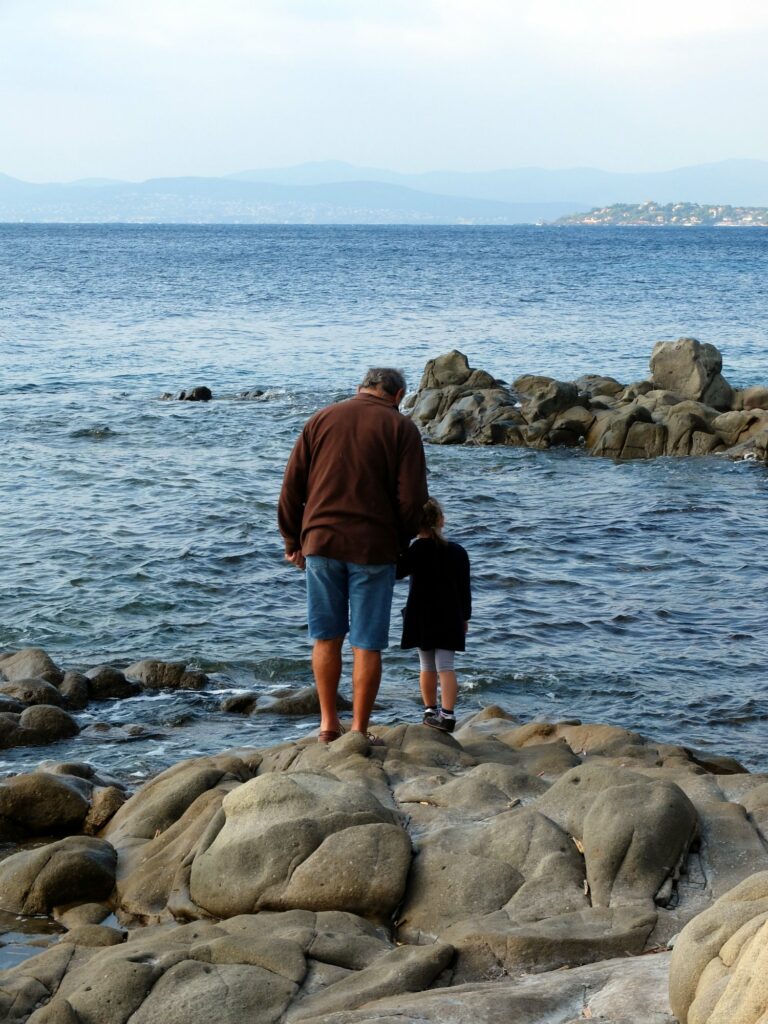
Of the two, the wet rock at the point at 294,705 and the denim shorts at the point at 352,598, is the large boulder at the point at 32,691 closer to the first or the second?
the wet rock at the point at 294,705

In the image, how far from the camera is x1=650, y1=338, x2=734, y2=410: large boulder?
973 inches

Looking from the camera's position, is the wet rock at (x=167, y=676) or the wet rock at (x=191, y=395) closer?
the wet rock at (x=167, y=676)

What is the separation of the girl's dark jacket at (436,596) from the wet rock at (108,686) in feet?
11.3

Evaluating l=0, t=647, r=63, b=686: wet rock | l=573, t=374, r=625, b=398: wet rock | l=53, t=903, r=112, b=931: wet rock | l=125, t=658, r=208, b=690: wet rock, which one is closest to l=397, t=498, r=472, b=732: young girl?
l=53, t=903, r=112, b=931: wet rock

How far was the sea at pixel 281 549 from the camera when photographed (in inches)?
415

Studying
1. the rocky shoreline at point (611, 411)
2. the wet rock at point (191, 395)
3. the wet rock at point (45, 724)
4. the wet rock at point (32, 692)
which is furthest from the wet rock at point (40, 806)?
the wet rock at point (191, 395)

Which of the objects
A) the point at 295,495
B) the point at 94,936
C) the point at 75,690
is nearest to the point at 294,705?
the point at 75,690

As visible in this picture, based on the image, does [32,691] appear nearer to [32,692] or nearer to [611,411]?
[32,692]

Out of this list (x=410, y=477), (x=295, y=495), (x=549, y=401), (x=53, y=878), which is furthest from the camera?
(x=549, y=401)

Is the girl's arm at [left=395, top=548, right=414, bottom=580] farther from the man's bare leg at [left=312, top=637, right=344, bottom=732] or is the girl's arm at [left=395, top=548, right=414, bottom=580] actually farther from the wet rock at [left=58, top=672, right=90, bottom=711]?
the wet rock at [left=58, top=672, right=90, bottom=711]

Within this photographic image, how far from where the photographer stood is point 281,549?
15.3 metres

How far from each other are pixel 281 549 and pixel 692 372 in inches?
495

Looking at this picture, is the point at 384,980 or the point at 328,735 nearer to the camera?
the point at 384,980

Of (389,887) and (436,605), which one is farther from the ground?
(436,605)
